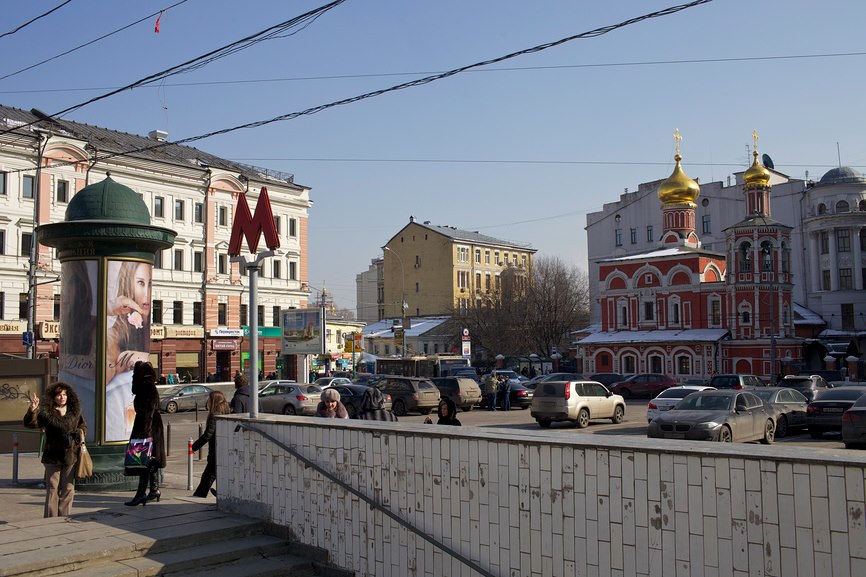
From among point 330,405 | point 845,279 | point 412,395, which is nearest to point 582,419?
point 412,395

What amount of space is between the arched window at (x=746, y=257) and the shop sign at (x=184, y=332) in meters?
38.2

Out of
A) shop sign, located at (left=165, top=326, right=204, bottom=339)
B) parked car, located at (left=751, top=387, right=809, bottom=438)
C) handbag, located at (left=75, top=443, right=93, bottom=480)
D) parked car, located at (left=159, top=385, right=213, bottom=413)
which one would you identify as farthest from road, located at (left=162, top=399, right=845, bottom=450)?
shop sign, located at (left=165, top=326, right=204, bottom=339)

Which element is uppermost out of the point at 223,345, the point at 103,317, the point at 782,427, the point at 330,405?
the point at 103,317

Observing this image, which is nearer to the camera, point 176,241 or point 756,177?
point 176,241

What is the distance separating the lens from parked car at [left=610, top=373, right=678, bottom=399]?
4734 centimetres

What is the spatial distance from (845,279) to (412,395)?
56.9 meters

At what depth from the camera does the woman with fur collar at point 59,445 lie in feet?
31.4

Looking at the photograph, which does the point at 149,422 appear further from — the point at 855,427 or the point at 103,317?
the point at 855,427

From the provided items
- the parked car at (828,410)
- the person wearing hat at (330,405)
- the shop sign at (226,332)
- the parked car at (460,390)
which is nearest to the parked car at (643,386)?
the parked car at (460,390)

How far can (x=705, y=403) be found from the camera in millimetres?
18969

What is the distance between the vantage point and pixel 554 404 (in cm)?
2559

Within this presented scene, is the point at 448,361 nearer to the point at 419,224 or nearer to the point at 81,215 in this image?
the point at 81,215

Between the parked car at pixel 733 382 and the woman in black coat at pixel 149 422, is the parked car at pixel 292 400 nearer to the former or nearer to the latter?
the parked car at pixel 733 382

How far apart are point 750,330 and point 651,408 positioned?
35.9 m
